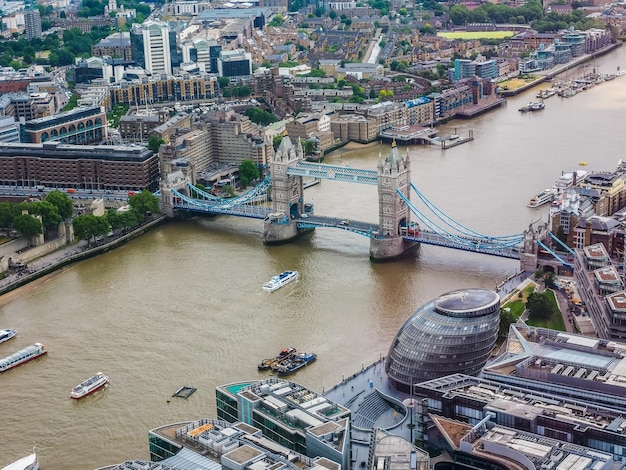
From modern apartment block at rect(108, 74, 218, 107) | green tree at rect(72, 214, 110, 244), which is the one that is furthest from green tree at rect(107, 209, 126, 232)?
modern apartment block at rect(108, 74, 218, 107)

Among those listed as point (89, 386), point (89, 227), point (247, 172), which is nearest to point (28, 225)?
point (89, 227)

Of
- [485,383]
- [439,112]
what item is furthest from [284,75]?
[485,383]

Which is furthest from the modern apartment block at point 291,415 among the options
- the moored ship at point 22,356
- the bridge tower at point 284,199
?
the bridge tower at point 284,199

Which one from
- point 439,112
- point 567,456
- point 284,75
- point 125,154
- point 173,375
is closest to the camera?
point 567,456

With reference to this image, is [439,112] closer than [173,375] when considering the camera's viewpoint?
No

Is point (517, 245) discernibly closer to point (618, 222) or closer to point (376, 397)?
point (618, 222)
